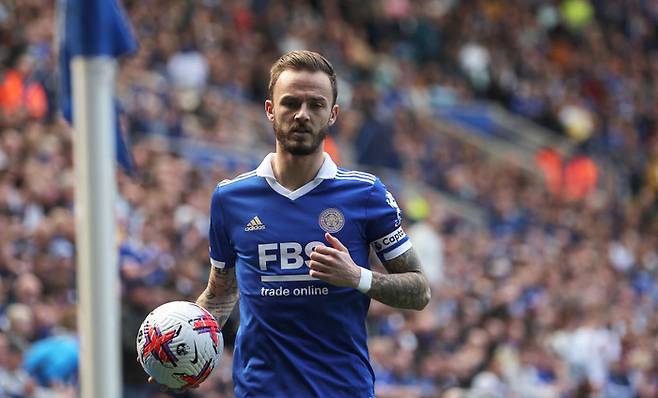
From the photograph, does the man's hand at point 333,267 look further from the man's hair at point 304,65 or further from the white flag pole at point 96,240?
the white flag pole at point 96,240

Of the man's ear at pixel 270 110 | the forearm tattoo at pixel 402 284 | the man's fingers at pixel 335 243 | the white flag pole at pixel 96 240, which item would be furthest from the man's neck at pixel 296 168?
the white flag pole at pixel 96 240

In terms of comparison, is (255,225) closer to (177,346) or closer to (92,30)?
(177,346)

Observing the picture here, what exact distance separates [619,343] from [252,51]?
657 centimetres

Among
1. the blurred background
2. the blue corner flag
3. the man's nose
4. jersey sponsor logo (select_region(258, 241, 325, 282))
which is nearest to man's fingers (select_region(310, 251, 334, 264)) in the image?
jersey sponsor logo (select_region(258, 241, 325, 282))

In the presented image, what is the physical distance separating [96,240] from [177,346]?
251cm

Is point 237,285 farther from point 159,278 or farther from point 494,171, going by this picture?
point 494,171

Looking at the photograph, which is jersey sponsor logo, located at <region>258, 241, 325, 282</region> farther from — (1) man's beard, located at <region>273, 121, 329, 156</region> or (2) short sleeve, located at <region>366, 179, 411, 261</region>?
(1) man's beard, located at <region>273, 121, 329, 156</region>

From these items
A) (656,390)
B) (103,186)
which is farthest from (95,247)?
(656,390)

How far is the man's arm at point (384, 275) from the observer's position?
5.61m

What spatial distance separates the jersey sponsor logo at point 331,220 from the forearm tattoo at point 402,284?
27cm

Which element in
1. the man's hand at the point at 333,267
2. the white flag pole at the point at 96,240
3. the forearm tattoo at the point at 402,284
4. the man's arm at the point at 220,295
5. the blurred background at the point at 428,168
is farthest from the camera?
the blurred background at the point at 428,168

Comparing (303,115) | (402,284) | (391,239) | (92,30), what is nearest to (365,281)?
(402,284)

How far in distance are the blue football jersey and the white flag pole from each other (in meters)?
2.27

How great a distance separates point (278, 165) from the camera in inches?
242
